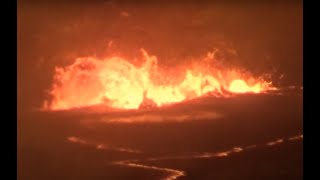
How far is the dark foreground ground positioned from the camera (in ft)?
5.67

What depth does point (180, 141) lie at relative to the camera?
1749mm

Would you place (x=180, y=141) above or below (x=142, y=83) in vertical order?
below

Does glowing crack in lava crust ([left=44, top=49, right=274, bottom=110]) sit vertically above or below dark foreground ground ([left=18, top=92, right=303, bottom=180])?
above

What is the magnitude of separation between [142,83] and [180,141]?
0.85ft

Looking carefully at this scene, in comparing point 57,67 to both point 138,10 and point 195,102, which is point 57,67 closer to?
point 138,10

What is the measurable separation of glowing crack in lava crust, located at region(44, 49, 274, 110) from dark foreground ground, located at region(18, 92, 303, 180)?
38mm

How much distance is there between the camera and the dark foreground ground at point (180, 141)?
1.73 meters

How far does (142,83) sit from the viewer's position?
175cm

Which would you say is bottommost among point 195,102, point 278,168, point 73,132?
point 278,168

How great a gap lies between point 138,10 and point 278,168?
78cm

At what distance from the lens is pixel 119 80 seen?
175 centimetres

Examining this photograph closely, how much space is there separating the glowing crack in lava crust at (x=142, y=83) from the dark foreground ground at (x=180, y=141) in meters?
0.04
